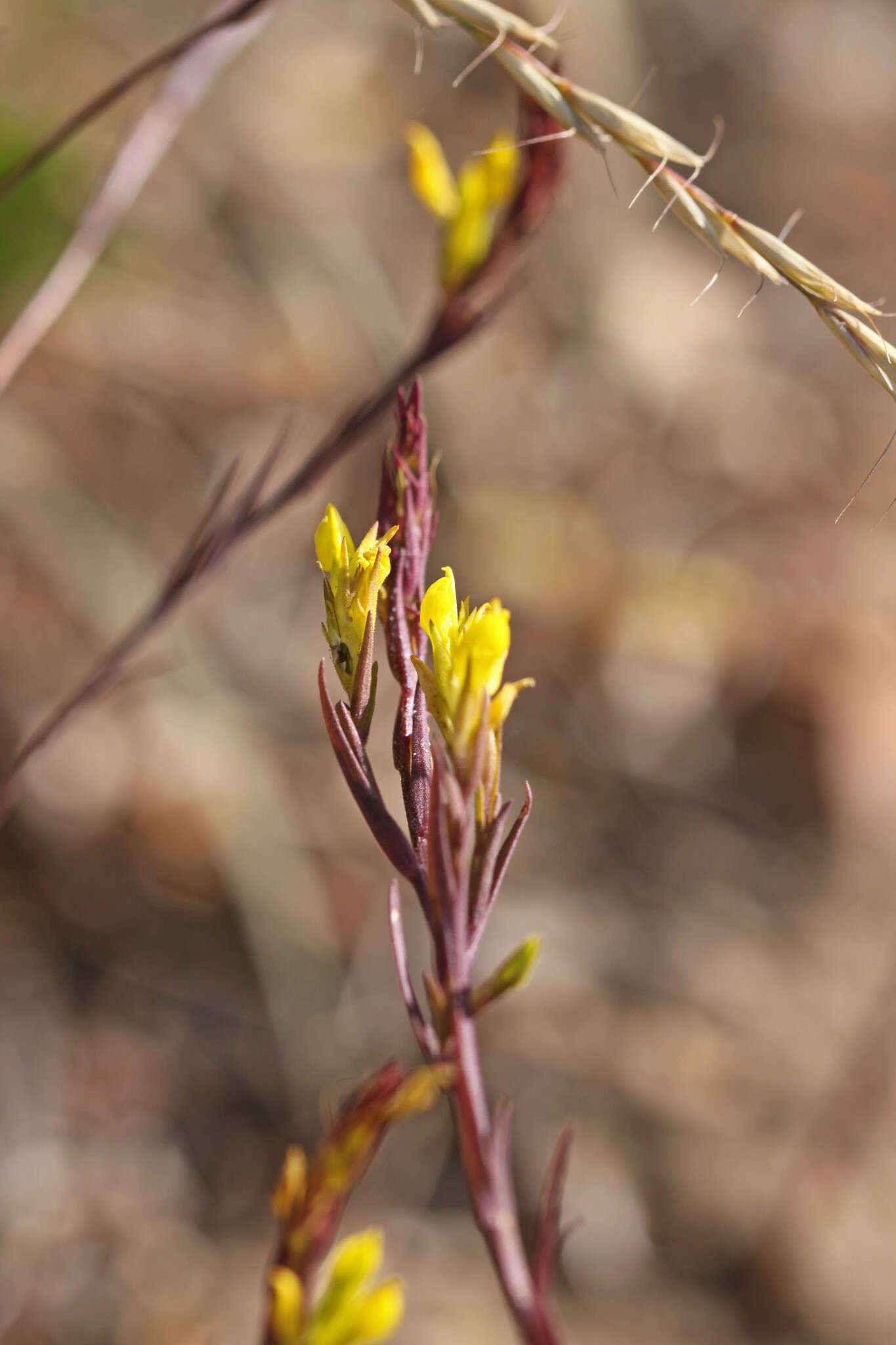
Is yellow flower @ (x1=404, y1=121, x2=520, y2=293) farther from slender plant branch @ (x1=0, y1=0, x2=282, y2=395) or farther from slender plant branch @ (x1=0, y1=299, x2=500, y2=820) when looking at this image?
slender plant branch @ (x1=0, y1=0, x2=282, y2=395)

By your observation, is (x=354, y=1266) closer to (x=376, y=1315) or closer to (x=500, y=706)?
(x=376, y=1315)

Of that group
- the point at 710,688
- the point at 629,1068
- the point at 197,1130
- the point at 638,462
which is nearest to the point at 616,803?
the point at 710,688

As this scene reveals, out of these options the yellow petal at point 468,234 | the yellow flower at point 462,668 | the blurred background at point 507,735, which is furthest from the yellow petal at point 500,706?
the blurred background at point 507,735

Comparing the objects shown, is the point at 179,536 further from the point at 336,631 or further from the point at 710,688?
the point at 336,631

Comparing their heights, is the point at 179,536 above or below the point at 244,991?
above

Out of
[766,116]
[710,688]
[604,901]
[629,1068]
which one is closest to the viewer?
[629,1068]

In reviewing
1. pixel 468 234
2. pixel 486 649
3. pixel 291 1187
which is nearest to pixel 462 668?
pixel 486 649
